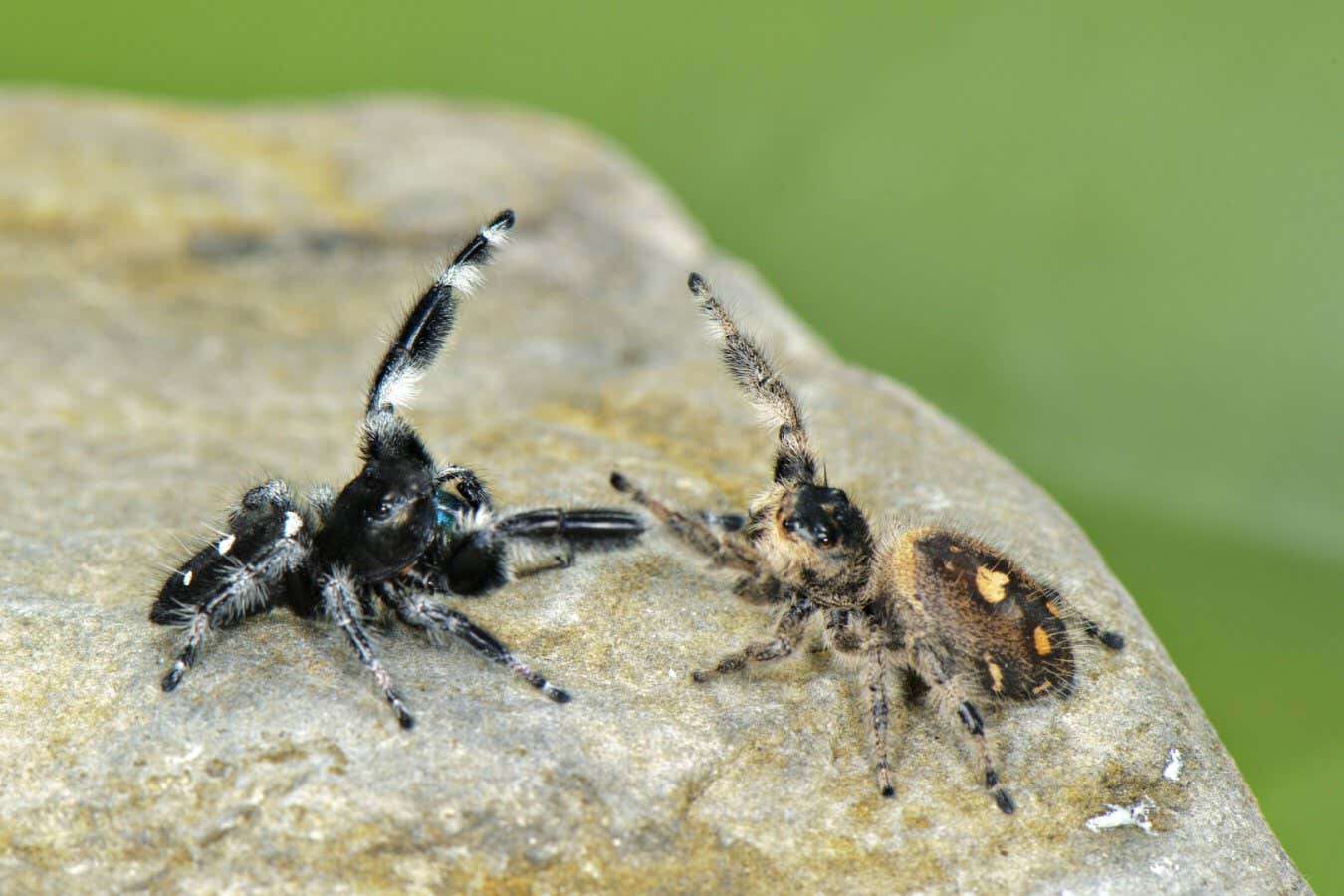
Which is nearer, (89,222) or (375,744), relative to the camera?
(375,744)

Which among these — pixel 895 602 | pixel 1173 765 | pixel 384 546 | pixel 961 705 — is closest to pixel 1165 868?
pixel 1173 765

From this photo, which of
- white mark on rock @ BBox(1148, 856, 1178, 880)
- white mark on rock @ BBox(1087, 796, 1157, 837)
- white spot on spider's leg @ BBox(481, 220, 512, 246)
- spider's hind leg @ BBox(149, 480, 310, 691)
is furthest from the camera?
white spot on spider's leg @ BBox(481, 220, 512, 246)

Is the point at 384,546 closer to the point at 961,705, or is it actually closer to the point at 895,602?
the point at 895,602

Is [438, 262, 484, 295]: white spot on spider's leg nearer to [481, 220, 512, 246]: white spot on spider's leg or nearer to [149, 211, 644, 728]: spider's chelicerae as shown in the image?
[149, 211, 644, 728]: spider's chelicerae

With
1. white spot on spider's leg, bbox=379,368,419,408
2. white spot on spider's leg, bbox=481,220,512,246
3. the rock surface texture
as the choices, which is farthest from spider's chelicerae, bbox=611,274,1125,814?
white spot on spider's leg, bbox=481,220,512,246

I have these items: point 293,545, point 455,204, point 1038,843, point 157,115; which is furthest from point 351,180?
point 1038,843

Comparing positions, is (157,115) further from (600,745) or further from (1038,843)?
(1038,843)

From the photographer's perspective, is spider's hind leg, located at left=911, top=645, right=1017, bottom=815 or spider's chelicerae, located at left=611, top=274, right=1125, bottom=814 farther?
spider's chelicerae, located at left=611, top=274, right=1125, bottom=814
